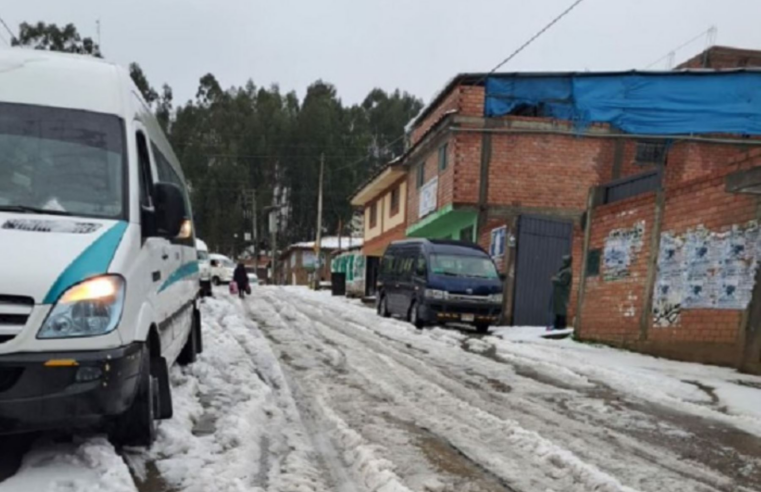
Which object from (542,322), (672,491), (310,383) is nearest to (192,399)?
(310,383)

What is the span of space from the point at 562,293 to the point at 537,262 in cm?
276

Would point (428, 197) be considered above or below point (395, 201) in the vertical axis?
above

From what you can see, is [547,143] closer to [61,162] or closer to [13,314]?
[61,162]

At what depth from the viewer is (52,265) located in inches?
136

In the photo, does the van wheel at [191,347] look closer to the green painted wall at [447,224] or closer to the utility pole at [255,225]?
the green painted wall at [447,224]

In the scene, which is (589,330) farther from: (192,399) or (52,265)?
(52,265)

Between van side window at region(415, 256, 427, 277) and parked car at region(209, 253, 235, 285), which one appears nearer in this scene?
van side window at region(415, 256, 427, 277)

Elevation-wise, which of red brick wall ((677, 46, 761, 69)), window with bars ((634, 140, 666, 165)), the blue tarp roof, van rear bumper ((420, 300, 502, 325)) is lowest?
van rear bumper ((420, 300, 502, 325))

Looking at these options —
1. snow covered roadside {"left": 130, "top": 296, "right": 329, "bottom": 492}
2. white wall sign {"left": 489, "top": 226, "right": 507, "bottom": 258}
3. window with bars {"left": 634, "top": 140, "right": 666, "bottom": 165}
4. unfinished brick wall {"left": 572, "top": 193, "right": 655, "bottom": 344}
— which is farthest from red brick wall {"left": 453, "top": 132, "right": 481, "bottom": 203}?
snow covered roadside {"left": 130, "top": 296, "right": 329, "bottom": 492}

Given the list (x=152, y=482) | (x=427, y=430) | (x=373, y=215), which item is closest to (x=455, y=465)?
(x=427, y=430)

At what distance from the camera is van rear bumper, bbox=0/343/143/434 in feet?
11.1

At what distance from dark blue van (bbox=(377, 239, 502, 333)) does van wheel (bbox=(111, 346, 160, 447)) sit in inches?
440

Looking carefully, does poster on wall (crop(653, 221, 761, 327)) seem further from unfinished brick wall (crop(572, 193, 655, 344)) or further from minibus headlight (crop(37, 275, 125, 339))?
minibus headlight (crop(37, 275, 125, 339))

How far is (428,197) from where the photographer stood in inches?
959
